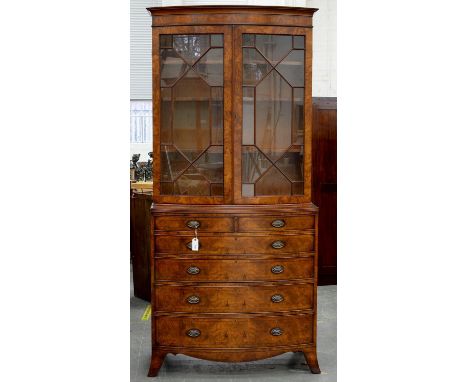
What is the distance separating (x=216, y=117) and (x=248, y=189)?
459mm

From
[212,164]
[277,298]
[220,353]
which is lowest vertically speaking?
[220,353]

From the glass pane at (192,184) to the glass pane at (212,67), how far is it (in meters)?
0.52

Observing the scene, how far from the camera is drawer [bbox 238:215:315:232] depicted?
374 cm

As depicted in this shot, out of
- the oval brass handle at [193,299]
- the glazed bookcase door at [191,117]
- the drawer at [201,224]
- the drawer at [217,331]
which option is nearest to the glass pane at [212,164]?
the glazed bookcase door at [191,117]

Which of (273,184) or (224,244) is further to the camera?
(273,184)

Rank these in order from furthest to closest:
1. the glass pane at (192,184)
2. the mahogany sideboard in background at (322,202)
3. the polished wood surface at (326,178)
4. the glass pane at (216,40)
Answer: the polished wood surface at (326,178), the mahogany sideboard in background at (322,202), the glass pane at (192,184), the glass pane at (216,40)

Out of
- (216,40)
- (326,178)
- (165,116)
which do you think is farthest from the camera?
(326,178)

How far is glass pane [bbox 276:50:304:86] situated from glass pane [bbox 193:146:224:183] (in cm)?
57

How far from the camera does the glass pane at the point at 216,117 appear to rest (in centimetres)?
377

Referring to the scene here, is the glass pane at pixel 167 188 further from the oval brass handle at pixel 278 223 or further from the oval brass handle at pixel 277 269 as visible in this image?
the oval brass handle at pixel 277 269

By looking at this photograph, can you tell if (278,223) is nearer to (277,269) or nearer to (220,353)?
(277,269)

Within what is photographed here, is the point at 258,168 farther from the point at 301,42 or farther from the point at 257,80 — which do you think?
the point at 301,42

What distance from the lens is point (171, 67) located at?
377cm

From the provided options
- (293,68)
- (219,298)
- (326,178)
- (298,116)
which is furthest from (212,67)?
(326,178)
